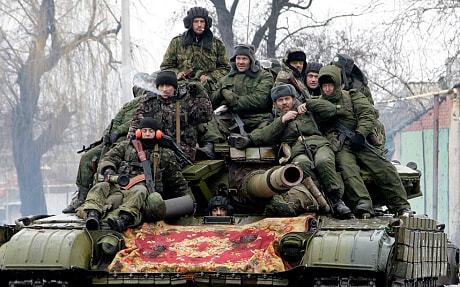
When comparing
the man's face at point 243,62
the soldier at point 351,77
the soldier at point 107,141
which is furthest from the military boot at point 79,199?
the soldier at point 351,77

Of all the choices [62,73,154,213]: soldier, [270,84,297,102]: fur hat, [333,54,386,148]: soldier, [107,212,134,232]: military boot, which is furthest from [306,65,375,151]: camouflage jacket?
[107,212,134,232]: military boot

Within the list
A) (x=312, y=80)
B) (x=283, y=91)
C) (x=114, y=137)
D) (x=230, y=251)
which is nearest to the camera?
(x=230, y=251)

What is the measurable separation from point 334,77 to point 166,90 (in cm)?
212

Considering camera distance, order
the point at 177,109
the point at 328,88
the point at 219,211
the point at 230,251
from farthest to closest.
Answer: the point at 328,88 < the point at 177,109 < the point at 219,211 < the point at 230,251

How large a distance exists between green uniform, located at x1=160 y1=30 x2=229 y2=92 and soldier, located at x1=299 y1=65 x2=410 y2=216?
7.40ft

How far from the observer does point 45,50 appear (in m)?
40.7

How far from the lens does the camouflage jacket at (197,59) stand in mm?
21062

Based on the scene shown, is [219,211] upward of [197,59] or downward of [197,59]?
downward

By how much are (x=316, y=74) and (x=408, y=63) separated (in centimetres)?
2183

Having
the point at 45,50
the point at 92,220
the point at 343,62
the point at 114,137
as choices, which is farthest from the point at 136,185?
the point at 45,50

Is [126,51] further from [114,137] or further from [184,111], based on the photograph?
[184,111]

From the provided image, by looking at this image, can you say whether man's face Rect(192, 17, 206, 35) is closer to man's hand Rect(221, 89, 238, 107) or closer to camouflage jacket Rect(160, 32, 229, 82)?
camouflage jacket Rect(160, 32, 229, 82)

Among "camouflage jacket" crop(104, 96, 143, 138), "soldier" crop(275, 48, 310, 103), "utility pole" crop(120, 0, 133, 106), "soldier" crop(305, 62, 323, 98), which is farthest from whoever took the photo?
"utility pole" crop(120, 0, 133, 106)

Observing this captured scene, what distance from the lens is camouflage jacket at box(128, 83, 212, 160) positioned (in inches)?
747
